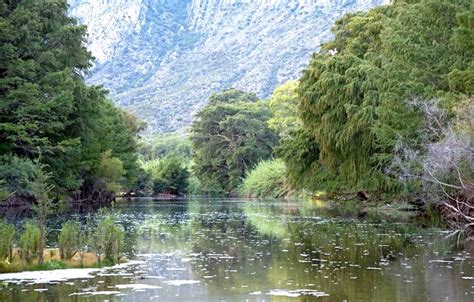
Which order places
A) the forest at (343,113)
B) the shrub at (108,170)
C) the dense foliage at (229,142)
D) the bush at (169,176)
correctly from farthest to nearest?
1. the bush at (169,176)
2. the dense foliage at (229,142)
3. the shrub at (108,170)
4. the forest at (343,113)

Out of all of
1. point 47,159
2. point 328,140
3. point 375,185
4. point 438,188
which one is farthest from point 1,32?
point 438,188

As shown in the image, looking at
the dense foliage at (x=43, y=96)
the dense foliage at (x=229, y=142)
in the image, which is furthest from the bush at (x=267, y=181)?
the dense foliage at (x=43, y=96)

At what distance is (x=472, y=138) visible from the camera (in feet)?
89.1

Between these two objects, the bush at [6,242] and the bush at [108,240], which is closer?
the bush at [6,242]

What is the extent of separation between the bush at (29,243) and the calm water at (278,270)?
1.74 metres

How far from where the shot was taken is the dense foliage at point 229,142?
10044cm

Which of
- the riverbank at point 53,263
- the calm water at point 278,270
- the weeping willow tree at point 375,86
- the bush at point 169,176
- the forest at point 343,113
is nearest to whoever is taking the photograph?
the calm water at point 278,270

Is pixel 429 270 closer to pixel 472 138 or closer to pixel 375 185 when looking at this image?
pixel 472 138

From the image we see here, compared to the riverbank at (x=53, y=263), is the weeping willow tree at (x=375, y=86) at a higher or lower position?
higher

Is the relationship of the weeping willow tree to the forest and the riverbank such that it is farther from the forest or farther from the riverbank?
the riverbank

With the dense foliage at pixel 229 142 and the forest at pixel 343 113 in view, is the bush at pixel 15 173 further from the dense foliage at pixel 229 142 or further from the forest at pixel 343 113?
the dense foliage at pixel 229 142

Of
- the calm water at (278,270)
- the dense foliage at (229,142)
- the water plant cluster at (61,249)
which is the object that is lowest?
the calm water at (278,270)

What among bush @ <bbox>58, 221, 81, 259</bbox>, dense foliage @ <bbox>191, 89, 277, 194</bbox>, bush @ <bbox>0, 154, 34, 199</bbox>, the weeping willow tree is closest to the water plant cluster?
bush @ <bbox>58, 221, 81, 259</bbox>

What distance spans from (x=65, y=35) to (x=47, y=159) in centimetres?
852
